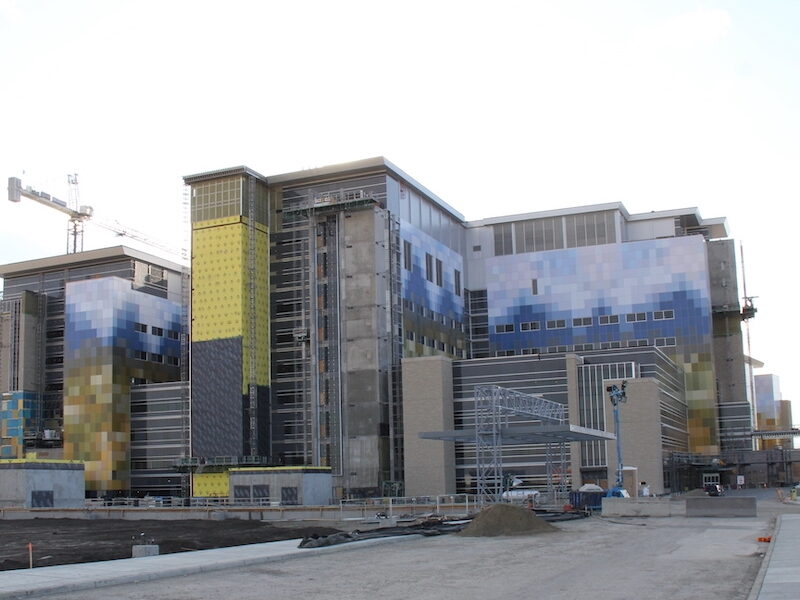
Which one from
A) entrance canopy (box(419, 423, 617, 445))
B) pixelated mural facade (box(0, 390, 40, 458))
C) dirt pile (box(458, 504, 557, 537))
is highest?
pixelated mural facade (box(0, 390, 40, 458))

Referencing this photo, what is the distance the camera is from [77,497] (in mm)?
93938

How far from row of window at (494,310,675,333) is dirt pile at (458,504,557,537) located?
82.3 metres

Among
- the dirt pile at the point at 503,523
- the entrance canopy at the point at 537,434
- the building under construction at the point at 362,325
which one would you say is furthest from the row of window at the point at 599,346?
the dirt pile at the point at 503,523

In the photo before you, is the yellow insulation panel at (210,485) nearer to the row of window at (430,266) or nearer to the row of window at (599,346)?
the row of window at (430,266)

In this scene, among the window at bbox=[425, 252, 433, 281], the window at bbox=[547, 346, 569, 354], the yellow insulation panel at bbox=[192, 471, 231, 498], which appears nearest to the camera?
the yellow insulation panel at bbox=[192, 471, 231, 498]

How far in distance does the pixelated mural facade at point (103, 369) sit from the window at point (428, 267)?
3442cm

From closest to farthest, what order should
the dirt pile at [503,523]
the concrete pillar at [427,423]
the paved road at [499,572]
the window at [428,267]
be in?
1. the paved road at [499,572]
2. the dirt pile at [503,523]
3. the concrete pillar at [427,423]
4. the window at [428,267]

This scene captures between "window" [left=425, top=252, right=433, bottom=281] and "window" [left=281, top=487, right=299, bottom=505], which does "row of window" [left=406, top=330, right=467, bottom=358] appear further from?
"window" [left=281, top=487, right=299, bottom=505]

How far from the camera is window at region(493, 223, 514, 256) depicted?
131875 millimetres

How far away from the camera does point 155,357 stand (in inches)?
4766

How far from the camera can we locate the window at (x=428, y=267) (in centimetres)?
11572

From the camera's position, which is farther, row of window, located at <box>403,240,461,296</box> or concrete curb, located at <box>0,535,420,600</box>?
row of window, located at <box>403,240,461,296</box>

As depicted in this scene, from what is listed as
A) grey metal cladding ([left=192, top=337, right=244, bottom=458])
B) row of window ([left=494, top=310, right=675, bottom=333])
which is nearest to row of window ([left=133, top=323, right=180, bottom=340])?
grey metal cladding ([left=192, top=337, right=244, bottom=458])

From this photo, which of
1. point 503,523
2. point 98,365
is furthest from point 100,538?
point 98,365
